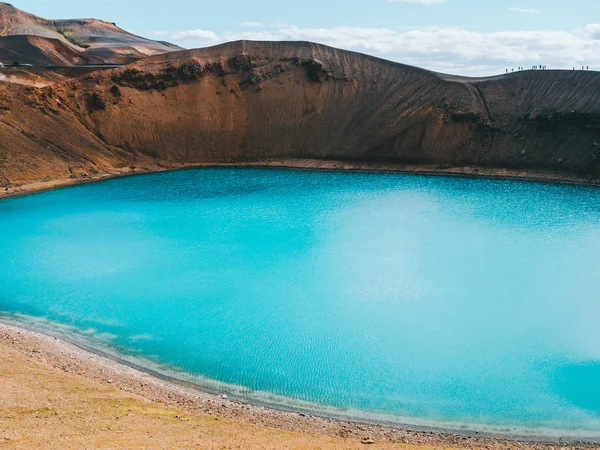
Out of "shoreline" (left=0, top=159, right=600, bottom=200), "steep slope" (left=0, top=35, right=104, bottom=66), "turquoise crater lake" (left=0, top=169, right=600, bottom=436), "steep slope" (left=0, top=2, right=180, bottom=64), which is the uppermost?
"steep slope" (left=0, top=2, right=180, bottom=64)

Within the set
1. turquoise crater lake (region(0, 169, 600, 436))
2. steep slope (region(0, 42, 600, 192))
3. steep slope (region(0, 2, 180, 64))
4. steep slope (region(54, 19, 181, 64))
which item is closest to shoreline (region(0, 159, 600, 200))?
steep slope (region(0, 42, 600, 192))

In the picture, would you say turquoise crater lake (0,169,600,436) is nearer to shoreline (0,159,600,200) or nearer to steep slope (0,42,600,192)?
shoreline (0,159,600,200)

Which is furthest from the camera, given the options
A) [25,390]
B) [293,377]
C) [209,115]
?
[209,115]

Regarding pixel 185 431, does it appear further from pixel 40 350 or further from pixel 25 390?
pixel 40 350

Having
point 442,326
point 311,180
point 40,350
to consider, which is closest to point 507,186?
point 311,180

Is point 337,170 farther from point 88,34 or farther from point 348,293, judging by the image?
point 88,34
